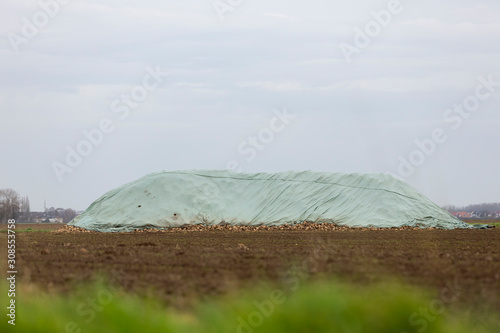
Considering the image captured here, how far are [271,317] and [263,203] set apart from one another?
3106cm

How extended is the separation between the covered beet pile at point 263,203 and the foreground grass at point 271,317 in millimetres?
27099

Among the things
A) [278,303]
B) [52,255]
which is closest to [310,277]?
[278,303]

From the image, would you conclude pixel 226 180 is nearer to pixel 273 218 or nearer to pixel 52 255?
pixel 273 218

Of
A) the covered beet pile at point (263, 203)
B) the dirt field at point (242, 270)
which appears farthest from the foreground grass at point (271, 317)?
the covered beet pile at point (263, 203)

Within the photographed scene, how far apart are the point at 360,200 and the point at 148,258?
76.6 ft

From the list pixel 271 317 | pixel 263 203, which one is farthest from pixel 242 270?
pixel 263 203

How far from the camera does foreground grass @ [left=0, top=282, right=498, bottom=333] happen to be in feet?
21.4

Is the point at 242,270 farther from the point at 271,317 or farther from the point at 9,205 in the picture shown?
the point at 9,205

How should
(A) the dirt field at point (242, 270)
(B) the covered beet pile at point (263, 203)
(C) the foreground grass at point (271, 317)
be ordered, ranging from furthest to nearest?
(B) the covered beet pile at point (263, 203)
(A) the dirt field at point (242, 270)
(C) the foreground grass at point (271, 317)

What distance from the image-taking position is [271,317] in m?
6.70

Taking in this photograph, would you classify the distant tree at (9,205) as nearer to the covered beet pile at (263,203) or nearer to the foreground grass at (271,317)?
the covered beet pile at (263,203)

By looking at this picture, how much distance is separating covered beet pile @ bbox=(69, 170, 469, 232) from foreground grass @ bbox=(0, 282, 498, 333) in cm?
2710

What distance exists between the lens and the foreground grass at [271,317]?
651cm

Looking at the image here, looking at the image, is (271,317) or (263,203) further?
(263,203)
